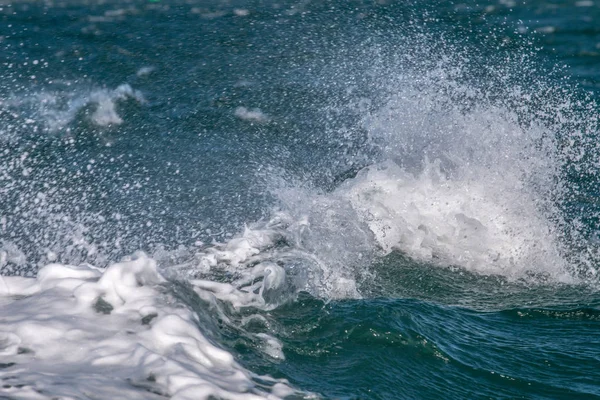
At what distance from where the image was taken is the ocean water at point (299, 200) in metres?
4.12

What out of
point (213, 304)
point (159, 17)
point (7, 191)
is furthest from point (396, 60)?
point (213, 304)

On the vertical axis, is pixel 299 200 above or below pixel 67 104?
below

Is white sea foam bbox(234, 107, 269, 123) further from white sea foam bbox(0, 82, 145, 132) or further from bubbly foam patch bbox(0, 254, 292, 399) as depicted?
bubbly foam patch bbox(0, 254, 292, 399)

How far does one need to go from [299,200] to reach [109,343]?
3.16 meters

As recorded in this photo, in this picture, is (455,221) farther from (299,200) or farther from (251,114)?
(251,114)

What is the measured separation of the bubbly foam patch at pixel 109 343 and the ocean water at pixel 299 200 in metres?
0.01

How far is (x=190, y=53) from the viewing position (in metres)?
10.1

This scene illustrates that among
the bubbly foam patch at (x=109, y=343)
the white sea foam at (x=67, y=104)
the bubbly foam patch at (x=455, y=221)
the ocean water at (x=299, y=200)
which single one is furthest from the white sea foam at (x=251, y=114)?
the bubbly foam patch at (x=109, y=343)

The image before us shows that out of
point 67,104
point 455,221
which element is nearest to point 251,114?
point 67,104

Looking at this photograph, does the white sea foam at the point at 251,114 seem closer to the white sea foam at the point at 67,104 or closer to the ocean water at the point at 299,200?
the ocean water at the point at 299,200

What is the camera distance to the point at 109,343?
387cm

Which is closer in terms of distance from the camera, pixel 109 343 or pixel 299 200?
pixel 109 343

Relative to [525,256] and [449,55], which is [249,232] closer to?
[525,256]

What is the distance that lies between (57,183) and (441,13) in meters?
6.56
